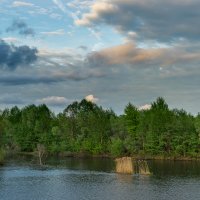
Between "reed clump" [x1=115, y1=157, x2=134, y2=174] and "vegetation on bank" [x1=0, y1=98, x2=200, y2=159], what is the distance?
4276 cm

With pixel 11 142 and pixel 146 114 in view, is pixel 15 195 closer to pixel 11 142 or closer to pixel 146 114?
pixel 146 114

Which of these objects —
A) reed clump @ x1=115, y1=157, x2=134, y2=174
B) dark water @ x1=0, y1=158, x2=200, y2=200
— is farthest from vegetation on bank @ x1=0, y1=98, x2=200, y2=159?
reed clump @ x1=115, y1=157, x2=134, y2=174

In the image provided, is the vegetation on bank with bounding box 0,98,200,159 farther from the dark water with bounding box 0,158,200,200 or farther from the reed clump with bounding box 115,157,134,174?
the reed clump with bounding box 115,157,134,174

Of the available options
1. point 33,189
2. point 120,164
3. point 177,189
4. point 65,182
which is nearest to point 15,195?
point 33,189

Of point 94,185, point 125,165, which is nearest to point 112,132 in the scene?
point 125,165

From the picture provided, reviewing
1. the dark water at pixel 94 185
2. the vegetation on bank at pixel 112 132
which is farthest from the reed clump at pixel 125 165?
the vegetation on bank at pixel 112 132

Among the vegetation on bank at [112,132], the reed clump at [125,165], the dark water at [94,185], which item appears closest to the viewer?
the dark water at [94,185]

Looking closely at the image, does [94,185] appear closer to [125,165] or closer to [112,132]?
[125,165]

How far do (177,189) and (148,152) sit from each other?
214 ft

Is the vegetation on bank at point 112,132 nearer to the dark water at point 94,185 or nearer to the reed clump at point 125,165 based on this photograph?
the dark water at point 94,185

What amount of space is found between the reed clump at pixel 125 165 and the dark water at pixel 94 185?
1871mm

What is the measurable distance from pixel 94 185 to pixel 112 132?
270 ft

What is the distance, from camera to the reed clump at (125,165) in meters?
83.9

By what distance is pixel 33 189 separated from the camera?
65938 millimetres
